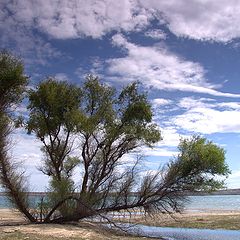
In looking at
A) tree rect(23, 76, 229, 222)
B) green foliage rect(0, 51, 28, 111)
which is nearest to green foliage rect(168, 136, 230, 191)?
tree rect(23, 76, 229, 222)

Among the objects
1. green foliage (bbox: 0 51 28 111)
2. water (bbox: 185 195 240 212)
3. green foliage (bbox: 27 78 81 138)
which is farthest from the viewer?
water (bbox: 185 195 240 212)

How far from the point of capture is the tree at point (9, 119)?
30439 mm

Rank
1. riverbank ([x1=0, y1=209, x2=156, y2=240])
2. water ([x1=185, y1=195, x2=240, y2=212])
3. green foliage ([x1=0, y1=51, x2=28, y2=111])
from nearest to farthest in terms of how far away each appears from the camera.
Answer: riverbank ([x1=0, y1=209, x2=156, y2=240]) → green foliage ([x1=0, y1=51, x2=28, y2=111]) → water ([x1=185, y1=195, x2=240, y2=212])

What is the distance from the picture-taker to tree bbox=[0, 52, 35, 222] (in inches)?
1198

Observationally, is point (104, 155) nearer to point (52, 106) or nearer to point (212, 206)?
point (52, 106)

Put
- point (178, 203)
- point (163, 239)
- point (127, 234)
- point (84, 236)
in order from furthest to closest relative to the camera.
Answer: point (178, 203) → point (127, 234) → point (163, 239) → point (84, 236)

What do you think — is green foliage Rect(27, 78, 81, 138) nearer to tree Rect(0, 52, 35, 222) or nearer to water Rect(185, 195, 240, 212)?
tree Rect(0, 52, 35, 222)

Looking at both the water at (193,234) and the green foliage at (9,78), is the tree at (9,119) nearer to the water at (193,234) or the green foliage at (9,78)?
the green foliage at (9,78)

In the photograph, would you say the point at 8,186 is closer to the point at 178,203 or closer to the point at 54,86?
the point at 54,86

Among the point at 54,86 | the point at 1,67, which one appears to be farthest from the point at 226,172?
the point at 1,67

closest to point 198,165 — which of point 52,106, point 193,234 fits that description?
point 193,234

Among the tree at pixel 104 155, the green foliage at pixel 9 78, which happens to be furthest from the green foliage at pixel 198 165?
the green foliage at pixel 9 78

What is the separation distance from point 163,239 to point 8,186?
1175cm

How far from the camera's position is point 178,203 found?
1373 inches
